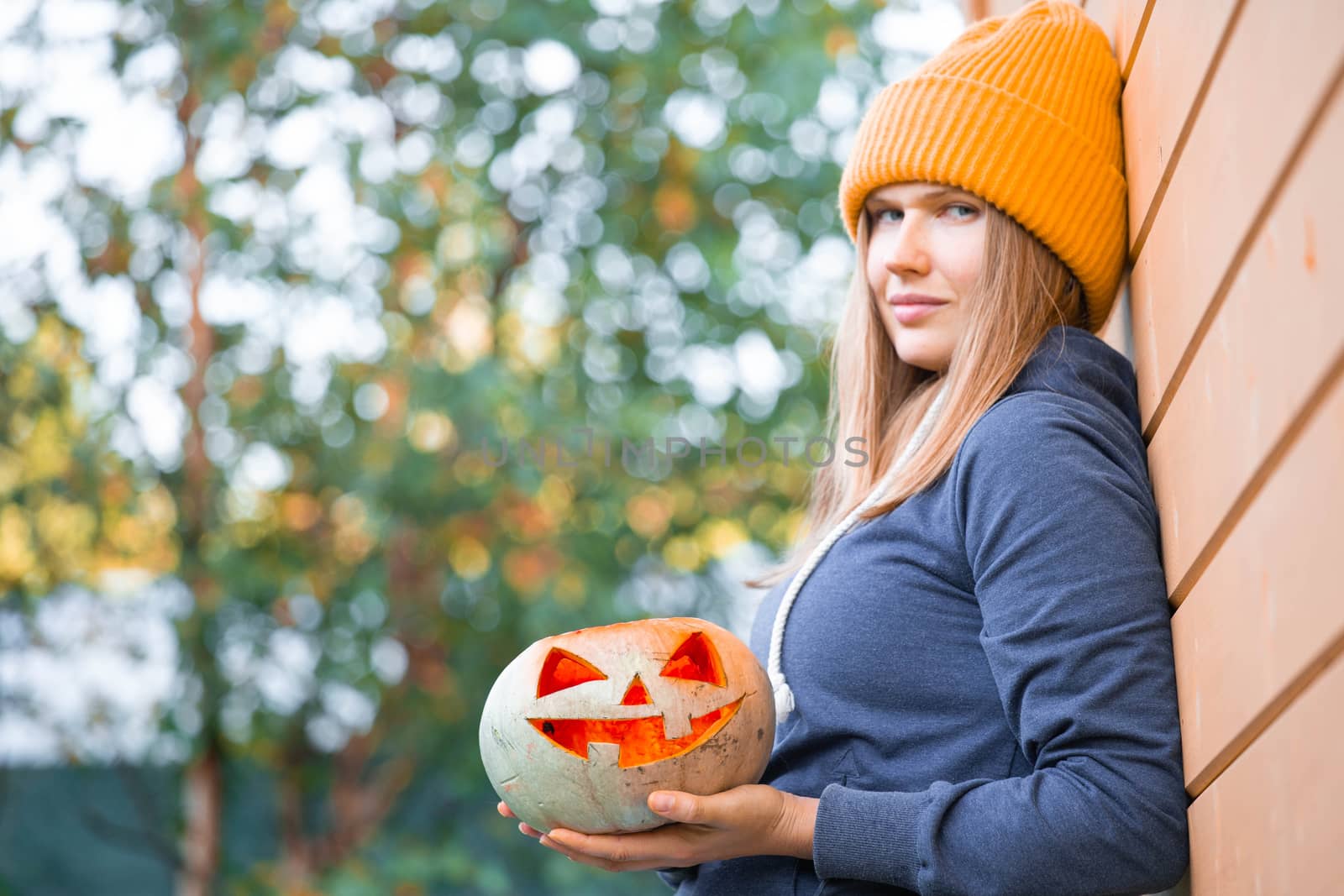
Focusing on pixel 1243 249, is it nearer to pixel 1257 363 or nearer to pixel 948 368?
pixel 1257 363

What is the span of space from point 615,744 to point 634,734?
3 centimetres

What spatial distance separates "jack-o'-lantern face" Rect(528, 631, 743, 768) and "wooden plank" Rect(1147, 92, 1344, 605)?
1.59ft

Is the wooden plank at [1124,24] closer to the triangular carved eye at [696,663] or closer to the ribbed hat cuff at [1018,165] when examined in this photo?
the ribbed hat cuff at [1018,165]

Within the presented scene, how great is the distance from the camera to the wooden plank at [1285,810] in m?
0.85

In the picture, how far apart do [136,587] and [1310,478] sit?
4.10 m

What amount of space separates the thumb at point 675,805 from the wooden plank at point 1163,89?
0.81 meters

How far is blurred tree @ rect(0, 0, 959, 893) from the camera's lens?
13.3ft

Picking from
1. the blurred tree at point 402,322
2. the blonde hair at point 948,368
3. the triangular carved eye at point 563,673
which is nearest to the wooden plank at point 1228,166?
the blonde hair at point 948,368

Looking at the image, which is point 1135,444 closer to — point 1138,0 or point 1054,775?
point 1054,775

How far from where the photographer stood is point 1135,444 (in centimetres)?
139

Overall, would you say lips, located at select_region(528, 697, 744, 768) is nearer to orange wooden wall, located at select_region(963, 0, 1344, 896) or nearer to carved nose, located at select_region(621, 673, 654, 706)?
carved nose, located at select_region(621, 673, 654, 706)

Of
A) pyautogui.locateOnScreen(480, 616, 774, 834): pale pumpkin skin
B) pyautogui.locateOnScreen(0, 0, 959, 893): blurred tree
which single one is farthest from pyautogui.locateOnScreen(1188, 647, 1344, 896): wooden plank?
pyautogui.locateOnScreen(0, 0, 959, 893): blurred tree

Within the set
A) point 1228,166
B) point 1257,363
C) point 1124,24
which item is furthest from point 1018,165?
point 1257,363

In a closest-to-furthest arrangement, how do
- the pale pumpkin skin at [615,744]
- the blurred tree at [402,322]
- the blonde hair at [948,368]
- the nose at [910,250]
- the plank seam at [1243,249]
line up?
the plank seam at [1243,249]
the pale pumpkin skin at [615,744]
the blonde hair at [948,368]
the nose at [910,250]
the blurred tree at [402,322]
